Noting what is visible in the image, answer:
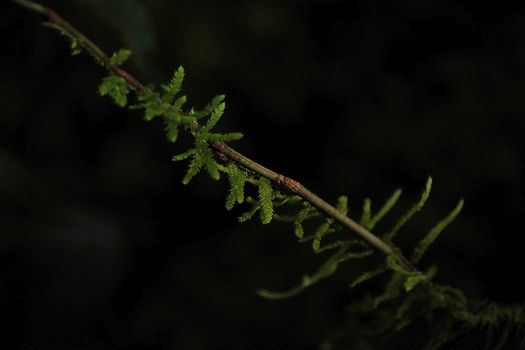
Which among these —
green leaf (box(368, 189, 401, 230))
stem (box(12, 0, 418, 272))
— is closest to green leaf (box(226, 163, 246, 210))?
stem (box(12, 0, 418, 272))

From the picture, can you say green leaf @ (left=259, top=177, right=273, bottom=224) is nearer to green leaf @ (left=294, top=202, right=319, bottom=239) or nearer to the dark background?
green leaf @ (left=294, top=202, right=319, bottom=239)

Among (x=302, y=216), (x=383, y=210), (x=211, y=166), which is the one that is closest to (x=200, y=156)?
(x=211, y=166)

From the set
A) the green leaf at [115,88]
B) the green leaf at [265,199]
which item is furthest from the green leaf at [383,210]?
the green leaf at [115,88]

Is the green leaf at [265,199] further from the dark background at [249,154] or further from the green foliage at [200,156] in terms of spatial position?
the dark background at [249,154]

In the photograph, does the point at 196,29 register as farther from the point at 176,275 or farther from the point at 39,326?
the point at 39,326

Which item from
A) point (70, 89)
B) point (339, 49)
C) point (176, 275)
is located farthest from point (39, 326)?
point (339, 49)

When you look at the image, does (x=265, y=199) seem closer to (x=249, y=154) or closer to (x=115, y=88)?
(x=115, y=88)

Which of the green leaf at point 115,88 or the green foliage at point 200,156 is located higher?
the green leaf at point 115,88
